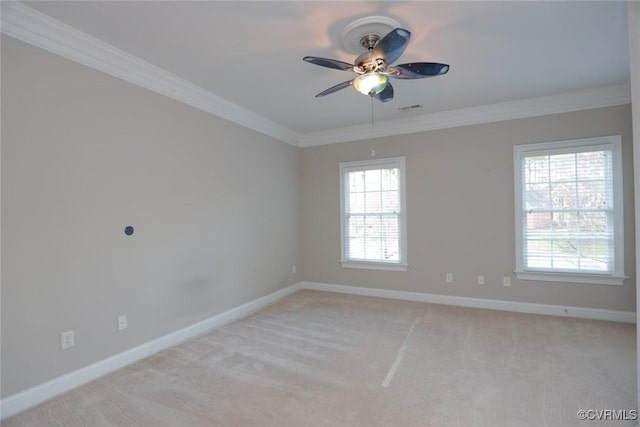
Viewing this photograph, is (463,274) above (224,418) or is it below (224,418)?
above

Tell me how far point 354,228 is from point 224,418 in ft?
11.3

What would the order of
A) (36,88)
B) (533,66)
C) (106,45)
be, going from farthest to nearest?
(533,66) < (106,45) < (36,88)

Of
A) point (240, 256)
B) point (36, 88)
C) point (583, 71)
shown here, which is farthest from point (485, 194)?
point (36, 88)

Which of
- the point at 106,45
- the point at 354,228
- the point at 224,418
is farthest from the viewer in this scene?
the point at 354,228

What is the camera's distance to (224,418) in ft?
6.34

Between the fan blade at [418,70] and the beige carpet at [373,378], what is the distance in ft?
7.84

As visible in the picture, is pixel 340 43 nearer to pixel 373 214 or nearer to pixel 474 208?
pixel 373 214

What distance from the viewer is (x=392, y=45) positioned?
6.39ft

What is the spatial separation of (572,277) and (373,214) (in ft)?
8.69

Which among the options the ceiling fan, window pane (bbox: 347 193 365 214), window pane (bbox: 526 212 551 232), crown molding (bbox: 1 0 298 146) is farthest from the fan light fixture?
window pane (bbox: 526 212 551 232)

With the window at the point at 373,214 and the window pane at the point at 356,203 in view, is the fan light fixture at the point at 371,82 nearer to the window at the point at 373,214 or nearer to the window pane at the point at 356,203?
the window at the point at 373,214

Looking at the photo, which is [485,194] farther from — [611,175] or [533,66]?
[533,66]

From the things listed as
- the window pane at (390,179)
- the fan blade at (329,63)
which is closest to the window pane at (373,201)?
the window pane at (390,179)

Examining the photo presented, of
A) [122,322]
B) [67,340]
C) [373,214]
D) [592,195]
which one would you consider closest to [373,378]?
[122,322]
